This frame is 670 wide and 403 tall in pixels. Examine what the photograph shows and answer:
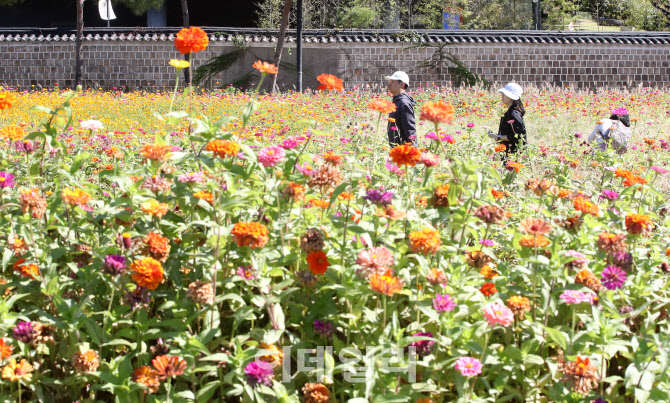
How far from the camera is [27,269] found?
1513mm

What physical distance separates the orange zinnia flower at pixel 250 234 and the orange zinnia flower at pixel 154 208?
0.19 m

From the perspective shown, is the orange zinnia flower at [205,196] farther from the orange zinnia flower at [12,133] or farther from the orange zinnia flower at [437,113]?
the orange zinnia flower at [12,133]

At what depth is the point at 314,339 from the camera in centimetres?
155

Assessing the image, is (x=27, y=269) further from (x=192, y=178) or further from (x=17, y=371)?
(x=192, y=178)

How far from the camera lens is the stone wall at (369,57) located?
16.6 meters

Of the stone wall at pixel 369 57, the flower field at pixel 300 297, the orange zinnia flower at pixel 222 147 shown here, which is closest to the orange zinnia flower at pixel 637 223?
the flower field at pixel 300 297

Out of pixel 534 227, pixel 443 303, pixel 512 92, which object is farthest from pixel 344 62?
pixel 443 303

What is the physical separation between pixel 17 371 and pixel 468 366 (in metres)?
0.96

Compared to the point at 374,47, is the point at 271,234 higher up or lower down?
lower down

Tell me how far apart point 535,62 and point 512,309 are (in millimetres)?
17193

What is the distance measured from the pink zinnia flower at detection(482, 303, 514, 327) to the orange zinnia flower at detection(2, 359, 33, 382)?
982 mm

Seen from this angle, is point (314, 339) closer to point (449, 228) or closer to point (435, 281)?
point (435, 281)

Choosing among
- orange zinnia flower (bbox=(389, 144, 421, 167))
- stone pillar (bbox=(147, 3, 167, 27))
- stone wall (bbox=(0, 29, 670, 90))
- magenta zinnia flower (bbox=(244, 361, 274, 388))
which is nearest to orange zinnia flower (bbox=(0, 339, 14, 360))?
magenta zinnia flower (bbox=(244, 361, 274, 388))

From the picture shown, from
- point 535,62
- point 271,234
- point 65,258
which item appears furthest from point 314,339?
point 535,62
